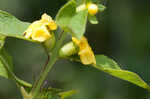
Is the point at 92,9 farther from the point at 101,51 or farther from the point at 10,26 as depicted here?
the point at 101,51

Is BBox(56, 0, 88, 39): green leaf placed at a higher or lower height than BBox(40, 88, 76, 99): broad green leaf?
higher

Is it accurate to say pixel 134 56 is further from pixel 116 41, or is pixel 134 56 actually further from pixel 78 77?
pixel 78 77

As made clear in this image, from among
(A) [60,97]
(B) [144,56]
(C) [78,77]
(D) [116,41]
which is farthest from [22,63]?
(A) [60,97]

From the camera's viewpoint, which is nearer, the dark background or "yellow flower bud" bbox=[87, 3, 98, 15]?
"yellow flower bud" bbox=[87, 3, 98, 15]

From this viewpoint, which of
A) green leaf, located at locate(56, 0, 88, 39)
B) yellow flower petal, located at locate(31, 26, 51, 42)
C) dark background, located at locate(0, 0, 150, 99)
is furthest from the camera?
dark background, located at locate(0, 0, 150, 99)

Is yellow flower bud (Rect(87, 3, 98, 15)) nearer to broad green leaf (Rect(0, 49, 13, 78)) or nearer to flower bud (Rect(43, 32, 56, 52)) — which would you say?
flower bud (Rect(43, 32, 56, 52))

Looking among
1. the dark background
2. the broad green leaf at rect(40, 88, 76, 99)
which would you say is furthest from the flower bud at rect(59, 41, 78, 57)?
the dark background

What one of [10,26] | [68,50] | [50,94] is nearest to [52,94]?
[50,94]
